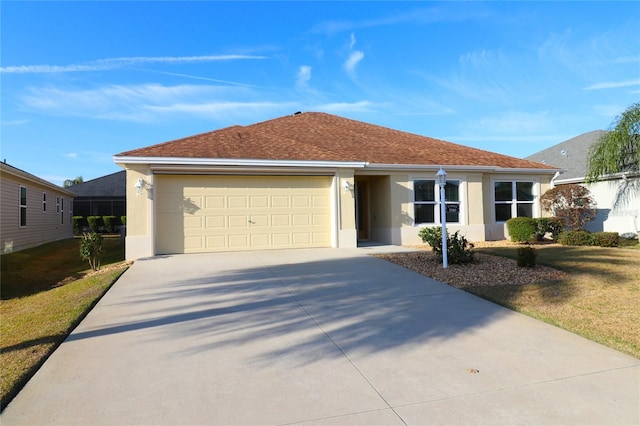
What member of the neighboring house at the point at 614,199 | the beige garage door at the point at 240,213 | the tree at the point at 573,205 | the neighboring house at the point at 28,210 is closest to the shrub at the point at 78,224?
the neighboring house at the point at 28,210

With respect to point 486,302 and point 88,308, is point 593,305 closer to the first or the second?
point 486,302

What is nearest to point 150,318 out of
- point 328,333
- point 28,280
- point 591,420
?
point 328,333

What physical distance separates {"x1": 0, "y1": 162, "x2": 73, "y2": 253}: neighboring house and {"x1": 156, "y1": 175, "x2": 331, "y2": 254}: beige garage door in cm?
684

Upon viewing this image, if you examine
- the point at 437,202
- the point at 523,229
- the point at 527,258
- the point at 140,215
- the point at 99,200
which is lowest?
the point at 527,258

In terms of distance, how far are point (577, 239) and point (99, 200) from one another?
103 ft

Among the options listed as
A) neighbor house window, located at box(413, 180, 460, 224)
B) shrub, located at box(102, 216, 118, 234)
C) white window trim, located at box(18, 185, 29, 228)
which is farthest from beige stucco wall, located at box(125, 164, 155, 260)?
shrub, located at box(102, 216, 118, 234)

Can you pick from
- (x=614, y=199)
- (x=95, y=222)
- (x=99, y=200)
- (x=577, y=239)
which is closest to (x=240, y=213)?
(x=577, y=239)

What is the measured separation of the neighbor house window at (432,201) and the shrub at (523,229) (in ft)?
6.84

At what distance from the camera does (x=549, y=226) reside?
13781mm

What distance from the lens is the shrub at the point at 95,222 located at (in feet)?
86.7

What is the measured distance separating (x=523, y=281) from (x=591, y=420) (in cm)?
501

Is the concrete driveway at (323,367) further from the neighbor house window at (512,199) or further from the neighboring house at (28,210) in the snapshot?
the neighboring house at (28,210)

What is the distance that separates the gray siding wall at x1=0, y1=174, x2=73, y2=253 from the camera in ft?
44.4

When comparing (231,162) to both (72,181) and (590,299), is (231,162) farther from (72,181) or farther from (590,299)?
(72,181)
